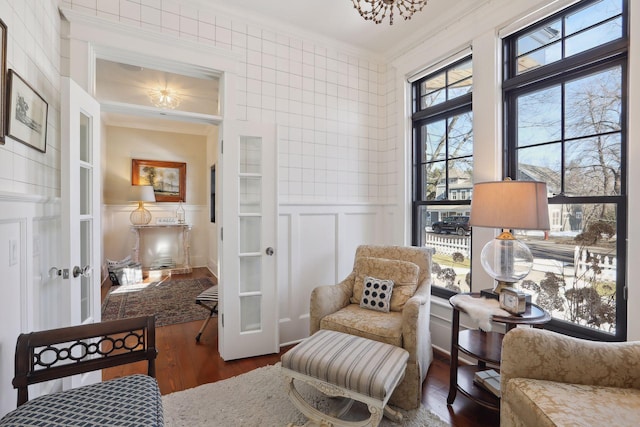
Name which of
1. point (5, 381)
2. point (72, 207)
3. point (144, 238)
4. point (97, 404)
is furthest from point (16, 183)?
point (144, 238)

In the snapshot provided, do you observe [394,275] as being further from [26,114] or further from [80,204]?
[26,114]

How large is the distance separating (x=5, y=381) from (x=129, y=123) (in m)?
5.23

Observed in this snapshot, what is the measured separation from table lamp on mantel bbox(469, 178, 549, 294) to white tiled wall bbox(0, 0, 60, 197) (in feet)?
7.98

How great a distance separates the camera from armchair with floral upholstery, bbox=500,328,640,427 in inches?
45.3

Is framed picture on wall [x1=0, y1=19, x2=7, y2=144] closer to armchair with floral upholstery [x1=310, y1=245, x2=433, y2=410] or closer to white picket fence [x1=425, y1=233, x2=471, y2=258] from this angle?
armchair with floral upholstery [x1=310, y1=245, x2=433, y2=410]

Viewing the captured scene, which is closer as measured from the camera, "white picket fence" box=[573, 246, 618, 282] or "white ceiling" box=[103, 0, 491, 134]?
"white picket fence" box=[573, 246, 618, 282]

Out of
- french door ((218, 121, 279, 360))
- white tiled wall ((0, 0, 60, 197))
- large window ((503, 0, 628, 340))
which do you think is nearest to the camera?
white tiled wall ((0, 0, 60, 197))

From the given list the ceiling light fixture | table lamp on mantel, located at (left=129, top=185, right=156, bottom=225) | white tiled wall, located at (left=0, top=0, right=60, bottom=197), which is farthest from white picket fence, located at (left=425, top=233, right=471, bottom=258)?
table lamp on mantel, located at (left=129, top=185, right=156, bottom=225)

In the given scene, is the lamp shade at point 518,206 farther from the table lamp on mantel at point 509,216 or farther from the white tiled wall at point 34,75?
the white tiled wall at point 34,75

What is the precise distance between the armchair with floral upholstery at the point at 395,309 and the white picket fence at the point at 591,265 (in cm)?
95

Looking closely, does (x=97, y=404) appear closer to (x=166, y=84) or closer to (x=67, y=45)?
(x=67, y=45)

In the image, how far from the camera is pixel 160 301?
4035 millimetres

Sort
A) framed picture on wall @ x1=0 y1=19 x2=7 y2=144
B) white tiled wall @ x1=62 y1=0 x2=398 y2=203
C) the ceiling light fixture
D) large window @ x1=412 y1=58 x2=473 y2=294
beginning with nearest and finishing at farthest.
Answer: framed picture on wall @ x1=0 y1=19 x2=7 y2=144
white tiled wall @ x1=62 y1=0 x2=398 y2=203
large window @ x1=412 y1=58 x2=473 y2=294
the ceiling light fixture

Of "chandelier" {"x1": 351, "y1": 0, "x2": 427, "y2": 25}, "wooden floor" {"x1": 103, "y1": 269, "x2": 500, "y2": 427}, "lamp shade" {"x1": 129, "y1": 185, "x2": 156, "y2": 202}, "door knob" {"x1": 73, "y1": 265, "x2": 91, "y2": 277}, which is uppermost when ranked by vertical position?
"chandelier" {"x1": 351, "y1": 0, "x2": 427, "y2": 25}
